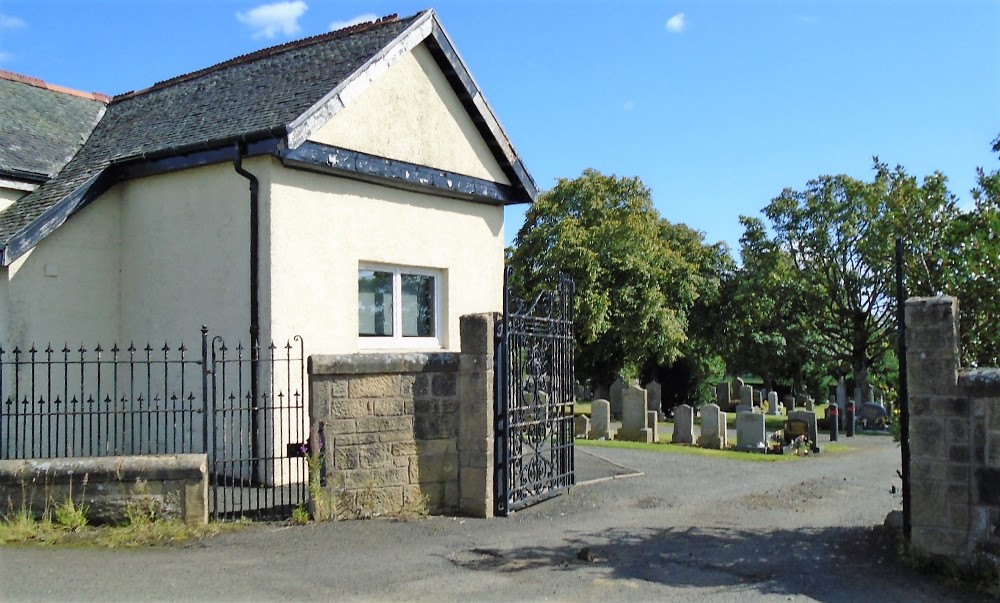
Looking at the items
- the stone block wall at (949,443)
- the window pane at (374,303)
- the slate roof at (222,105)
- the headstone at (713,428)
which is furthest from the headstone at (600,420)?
the stone block wall at (949,443)

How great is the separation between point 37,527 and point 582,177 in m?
27.0

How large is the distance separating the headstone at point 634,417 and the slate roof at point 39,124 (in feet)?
43.8

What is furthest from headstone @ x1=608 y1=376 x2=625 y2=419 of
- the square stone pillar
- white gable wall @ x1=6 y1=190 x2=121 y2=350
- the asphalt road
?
the square stone pillar

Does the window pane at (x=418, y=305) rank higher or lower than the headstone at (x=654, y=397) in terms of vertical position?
higher

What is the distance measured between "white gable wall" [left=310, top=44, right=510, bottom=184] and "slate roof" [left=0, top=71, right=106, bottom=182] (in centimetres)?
475

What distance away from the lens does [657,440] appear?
2130cm

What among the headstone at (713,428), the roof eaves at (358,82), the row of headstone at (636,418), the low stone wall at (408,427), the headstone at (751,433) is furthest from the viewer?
the row of headstone at (636,418)

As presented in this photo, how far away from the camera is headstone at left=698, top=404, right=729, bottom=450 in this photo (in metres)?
18.8

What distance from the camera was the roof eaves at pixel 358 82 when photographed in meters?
10.2

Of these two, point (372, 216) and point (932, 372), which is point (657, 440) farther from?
point (932, 372)

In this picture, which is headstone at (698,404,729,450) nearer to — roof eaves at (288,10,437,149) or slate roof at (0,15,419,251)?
roof eaves at (288,10,437,149)

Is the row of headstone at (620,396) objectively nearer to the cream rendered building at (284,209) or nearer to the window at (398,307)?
the cream rendered building at (284,209)

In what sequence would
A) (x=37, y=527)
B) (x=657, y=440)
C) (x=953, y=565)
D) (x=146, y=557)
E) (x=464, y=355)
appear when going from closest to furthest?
(x=953, y=565) → (x=146, y=557) → (x=37, y=527) → (x=464, y=355) → (x=657, y=440)

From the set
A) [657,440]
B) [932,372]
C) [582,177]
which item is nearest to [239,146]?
[932,372]
